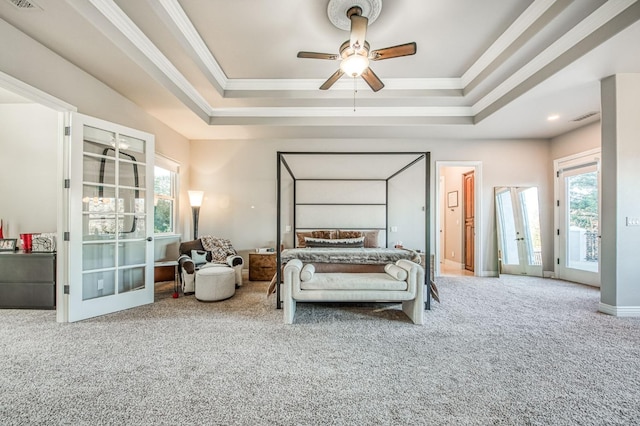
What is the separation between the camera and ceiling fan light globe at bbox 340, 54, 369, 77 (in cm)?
274

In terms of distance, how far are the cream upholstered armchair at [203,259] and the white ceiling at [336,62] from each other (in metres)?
2.15

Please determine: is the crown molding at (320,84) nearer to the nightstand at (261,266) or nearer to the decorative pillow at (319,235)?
the decorative pillow at (319,235)

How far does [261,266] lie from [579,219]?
19.8ft

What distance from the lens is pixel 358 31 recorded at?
2646mm

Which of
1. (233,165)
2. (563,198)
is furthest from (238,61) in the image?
(563,198)

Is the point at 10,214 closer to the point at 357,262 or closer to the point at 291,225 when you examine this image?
the point at 291,225

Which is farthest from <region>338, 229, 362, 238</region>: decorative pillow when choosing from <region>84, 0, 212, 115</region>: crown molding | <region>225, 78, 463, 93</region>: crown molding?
<region>84, 0, 212, 115</region>: crown molding

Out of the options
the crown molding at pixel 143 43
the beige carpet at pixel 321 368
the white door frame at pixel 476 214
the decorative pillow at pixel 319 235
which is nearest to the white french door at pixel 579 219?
the white door frame at pixel 476 214

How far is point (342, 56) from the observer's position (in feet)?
9.35

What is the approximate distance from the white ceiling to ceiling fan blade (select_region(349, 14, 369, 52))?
53 cm

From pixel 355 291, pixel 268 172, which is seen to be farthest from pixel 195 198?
pixel 355 291

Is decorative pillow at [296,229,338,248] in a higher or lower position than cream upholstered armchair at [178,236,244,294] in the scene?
higher

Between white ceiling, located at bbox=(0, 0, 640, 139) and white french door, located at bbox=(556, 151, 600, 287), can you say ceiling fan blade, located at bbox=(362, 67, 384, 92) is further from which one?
white french door, located at bbox=(556, 151, 600, 287)

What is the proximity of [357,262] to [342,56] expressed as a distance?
241 cm
